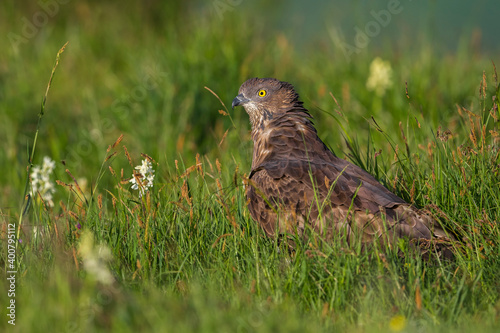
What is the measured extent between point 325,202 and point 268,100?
1617 mm

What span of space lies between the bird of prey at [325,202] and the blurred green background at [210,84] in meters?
1.21

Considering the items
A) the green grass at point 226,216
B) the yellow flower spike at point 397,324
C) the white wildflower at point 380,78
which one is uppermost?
the white wildflower at point 380,78

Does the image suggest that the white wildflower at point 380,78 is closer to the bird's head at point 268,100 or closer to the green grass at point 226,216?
the green grass at point 226,216

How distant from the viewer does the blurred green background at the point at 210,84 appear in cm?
766

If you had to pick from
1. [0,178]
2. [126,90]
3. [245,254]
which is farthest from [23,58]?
[245,254]

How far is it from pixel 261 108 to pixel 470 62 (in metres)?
4.34

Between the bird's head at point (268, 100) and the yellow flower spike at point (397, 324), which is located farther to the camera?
the bird's head at point (268, 100)

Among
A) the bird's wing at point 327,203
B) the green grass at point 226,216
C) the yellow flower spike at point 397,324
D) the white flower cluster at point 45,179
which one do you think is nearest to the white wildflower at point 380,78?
the green grass at point 226,216

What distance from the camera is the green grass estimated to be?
10.7 feet

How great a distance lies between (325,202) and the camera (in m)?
4.30

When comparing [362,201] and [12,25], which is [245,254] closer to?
[362,201]

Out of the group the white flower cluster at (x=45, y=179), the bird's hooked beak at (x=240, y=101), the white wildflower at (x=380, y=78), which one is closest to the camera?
the white flower cluster at (x=45, y=179)

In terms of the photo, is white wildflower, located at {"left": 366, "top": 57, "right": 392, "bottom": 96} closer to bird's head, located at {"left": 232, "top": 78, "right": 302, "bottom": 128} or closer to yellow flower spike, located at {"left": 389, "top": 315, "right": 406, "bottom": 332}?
bird's head, located at {"left": 232, "top": 78, "right": 302, "bottom": 128}

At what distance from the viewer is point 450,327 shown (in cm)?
329
